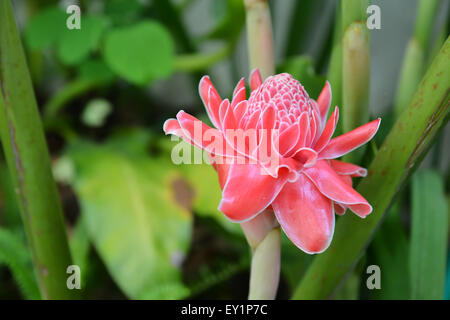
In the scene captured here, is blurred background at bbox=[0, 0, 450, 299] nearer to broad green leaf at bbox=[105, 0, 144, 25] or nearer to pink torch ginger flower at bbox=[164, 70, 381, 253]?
broad green leaf at bbox=[105, 0, 144, 25]

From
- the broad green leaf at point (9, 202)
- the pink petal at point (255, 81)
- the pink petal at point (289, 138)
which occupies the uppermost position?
the pink petal at point (255, 81)

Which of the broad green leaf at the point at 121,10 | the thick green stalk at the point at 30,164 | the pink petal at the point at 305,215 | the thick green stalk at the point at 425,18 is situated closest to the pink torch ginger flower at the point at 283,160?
the pink petal at the point at 305,215

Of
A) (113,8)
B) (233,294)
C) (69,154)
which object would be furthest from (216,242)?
(113,8)

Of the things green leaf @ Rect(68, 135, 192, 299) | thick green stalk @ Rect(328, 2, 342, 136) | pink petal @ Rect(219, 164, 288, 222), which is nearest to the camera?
pink petal @ Rect(219, 164, 288, 222)

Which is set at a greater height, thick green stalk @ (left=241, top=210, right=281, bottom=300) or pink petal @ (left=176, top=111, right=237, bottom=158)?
pink petal @ (left=176, top=111, right=237, bottom=158)

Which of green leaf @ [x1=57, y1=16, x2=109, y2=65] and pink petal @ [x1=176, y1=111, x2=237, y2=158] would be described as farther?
green leaf @ [x1=57, y1=16, x2=109, y2=65]

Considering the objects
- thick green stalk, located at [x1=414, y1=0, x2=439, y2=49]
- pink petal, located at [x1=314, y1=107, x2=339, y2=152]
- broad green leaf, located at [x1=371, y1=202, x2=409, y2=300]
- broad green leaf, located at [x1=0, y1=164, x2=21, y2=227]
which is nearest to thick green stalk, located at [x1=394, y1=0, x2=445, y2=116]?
thick green stalk, located at [x1=414, y1=0, x2=439, y2=49]

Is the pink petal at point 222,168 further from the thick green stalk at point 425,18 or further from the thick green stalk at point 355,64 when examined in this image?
the thick green stalk at point 425,18
